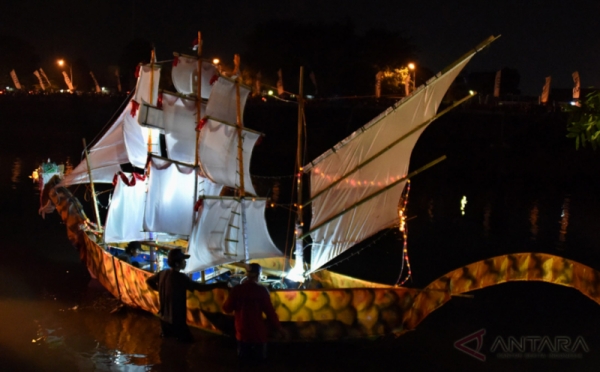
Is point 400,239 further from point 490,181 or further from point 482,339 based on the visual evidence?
point 490,181

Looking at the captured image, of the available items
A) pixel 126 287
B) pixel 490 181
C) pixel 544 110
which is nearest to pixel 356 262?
pixel 126 287

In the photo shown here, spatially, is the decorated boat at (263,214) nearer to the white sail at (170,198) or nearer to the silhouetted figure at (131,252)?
the white sail at (170,198)

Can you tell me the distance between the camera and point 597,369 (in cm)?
930

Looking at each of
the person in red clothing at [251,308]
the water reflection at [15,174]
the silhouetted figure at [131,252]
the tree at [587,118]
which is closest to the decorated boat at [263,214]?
the silhouetted figure at [131,252]

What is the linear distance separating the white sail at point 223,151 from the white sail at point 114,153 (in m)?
3.18

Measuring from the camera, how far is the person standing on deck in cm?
908

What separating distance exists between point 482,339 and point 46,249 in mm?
12773

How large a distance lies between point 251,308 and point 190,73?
19.9 feet

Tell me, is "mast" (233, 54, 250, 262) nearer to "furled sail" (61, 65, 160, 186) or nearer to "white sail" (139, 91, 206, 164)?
"white sail" (139, 91, 206, 164)

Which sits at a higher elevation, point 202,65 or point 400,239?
point 202,65

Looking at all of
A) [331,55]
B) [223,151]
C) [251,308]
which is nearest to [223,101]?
[223,151]

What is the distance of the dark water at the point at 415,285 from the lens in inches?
373

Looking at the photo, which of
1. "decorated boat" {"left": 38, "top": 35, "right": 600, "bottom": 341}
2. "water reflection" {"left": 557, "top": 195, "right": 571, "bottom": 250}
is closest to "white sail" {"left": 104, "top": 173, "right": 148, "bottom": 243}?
"decorated boat" {"left": 38, "top": 35, "right": 600, "bottom": 341}

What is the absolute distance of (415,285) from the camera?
15438 millimetres
